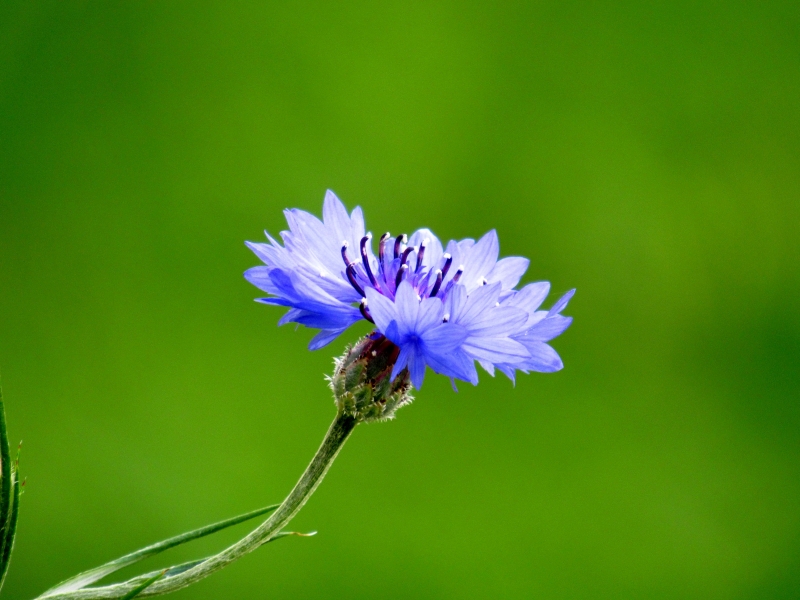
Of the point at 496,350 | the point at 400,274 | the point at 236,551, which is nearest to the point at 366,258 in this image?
the point at 400,274

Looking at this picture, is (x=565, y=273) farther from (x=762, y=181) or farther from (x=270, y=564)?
(x=270, y=564)

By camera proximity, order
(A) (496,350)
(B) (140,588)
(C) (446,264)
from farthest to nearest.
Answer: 1. (C) (446,264)
2. (A) (496,350)
3. (B) (140,588)

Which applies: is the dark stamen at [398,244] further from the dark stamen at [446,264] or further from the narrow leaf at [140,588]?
the narrow leaf at [140,588]

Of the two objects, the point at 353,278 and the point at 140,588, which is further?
the point at 353,278

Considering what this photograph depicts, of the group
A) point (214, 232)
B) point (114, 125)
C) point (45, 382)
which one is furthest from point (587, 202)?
point (45, 382)

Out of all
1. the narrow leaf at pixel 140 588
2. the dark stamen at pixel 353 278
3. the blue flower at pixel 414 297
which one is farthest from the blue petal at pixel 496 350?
the narrow leaf at pixel 140 588

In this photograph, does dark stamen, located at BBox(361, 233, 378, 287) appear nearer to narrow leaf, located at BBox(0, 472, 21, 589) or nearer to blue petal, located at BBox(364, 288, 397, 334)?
blue petal, located at BBox(364, 288, 397, 334)

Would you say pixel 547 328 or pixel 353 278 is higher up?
pixel 353 278

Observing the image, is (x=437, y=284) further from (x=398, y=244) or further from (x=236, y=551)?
(x=236, y=551)
